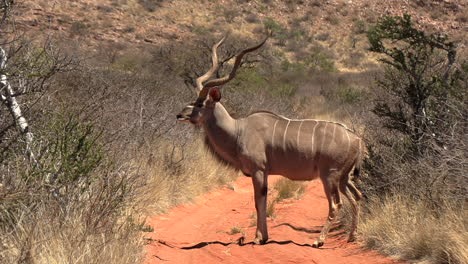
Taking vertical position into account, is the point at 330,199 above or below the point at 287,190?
above

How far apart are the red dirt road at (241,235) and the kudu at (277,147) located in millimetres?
333

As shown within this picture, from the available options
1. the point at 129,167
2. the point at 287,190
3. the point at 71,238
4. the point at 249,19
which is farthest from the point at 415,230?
the point at 249,19

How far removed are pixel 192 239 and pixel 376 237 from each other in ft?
8.11

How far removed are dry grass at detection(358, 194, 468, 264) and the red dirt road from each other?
0.22 metres

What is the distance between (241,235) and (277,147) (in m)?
1.46

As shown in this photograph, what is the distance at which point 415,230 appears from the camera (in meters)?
6.41

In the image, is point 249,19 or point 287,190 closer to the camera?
point 287,190

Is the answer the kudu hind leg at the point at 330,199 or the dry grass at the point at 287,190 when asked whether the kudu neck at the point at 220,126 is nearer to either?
the kudu hind leg at the point at 330,199

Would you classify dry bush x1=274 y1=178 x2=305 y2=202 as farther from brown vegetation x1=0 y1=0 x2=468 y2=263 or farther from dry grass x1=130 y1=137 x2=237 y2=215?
dry grass x1=130 y1=137 x2=237 y2=215

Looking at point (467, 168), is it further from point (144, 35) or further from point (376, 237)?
point (144, 35)

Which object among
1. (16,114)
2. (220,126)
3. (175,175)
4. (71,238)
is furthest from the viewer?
(175,175)

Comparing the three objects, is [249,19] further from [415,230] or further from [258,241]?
[415,230]

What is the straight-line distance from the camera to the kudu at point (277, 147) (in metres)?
7.19

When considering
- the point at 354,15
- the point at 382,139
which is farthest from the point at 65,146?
the point at 354,15
